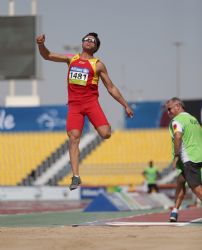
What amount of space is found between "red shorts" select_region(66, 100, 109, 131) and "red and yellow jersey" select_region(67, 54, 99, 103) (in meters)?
0.07

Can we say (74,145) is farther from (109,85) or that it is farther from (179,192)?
(179,192)

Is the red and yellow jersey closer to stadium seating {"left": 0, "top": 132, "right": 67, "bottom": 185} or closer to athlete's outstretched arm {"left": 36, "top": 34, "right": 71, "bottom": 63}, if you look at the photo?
athlete's outstretched arm {"left": 36, "top": 34, "right": 71, "bottom": 63}

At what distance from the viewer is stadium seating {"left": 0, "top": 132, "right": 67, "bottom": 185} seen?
44.7 metres

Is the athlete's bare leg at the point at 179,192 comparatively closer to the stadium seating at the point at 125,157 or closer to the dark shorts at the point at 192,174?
the dark shorts at the point at 192,174

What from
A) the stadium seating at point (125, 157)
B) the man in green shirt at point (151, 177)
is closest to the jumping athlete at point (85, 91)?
the man in green shirt at point (151, 177)

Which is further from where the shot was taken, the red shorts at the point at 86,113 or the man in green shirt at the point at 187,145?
the man in green shirt at the point at 187,145

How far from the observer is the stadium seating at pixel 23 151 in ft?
147

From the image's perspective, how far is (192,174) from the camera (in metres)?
11.2

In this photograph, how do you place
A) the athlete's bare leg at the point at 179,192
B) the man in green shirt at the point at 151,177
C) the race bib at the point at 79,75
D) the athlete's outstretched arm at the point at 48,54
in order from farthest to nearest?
the man in green shirt at the point at 151,177 → the athlete's bare leg at the point at 179,192 → the athlete's outstretched arm at the point at 48,54 → the race bib at the point at 79,75

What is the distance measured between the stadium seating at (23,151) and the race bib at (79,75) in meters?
34.3

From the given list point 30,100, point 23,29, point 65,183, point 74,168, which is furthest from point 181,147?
point 30,100

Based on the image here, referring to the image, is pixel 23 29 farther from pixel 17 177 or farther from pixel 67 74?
pixel 17 177

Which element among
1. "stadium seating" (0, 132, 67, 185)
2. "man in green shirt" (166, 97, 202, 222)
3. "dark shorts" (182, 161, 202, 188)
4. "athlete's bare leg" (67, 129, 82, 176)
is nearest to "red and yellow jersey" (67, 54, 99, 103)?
"athlete's bare leg" (67, 129, 82, 176)

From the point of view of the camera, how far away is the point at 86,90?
10273 mm
